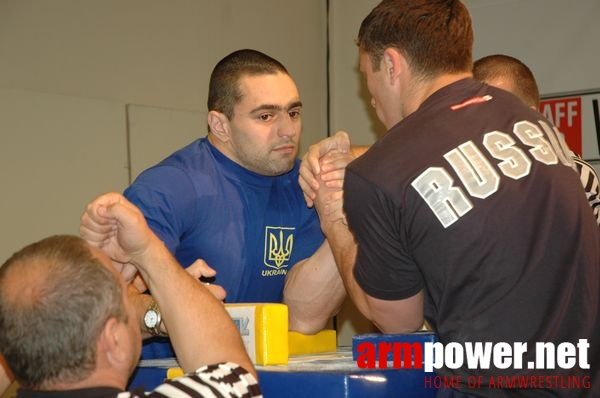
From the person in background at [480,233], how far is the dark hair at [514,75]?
1.26m

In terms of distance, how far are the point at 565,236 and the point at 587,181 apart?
1.36m

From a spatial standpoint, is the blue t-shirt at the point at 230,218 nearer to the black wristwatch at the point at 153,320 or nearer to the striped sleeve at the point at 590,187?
the black wristwatch at the point at 153,320

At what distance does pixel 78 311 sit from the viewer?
55.1 inches

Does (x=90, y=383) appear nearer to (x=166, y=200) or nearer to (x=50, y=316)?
(x=50, y=316)

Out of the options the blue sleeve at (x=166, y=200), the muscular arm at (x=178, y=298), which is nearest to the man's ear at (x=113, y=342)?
the muscular arm at (x=178, y=298)

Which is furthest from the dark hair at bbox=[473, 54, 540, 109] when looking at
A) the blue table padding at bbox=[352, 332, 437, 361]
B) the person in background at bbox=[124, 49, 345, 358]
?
the blue table padding at bbox=[352, 332, 437, 361]

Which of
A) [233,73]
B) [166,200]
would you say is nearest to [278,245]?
[166,200]

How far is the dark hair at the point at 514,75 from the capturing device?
313 centimetres

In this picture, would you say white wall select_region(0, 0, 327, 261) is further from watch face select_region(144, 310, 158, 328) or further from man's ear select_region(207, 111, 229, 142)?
watch face select_region(144, 310, 158, 328)

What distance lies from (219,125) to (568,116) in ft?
8.77

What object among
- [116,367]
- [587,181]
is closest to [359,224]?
[116,367]

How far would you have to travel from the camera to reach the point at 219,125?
3.02 meters

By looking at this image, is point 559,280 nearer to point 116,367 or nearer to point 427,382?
point 427,382

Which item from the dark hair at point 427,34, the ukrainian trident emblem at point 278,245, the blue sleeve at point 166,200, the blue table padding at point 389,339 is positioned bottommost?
the blue table padding at point 389,339
